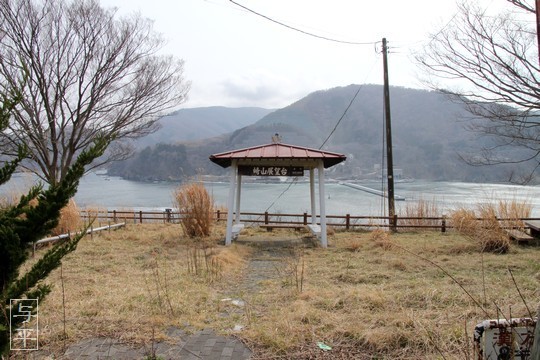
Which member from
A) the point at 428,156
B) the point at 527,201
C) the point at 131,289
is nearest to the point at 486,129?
the point at 527,201

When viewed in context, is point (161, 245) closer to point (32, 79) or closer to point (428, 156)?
point (32, 79)

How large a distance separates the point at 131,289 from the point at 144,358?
2076 millimetres

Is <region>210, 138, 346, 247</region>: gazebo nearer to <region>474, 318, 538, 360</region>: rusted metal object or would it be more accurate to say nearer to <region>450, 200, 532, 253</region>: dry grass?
<region>450, 200, 532, 253</region>: dry grass

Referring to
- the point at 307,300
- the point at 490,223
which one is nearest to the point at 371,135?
the point at 490,223

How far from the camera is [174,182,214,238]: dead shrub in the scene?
361 inches

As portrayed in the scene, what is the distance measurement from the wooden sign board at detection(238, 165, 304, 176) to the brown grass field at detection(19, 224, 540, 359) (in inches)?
78.9

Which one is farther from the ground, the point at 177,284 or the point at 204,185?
the point at 204,185

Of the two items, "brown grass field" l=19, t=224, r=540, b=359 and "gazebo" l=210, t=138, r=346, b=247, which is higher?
"gazebo" l=210, t=138, r=346, b=247

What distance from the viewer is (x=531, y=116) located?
7965mm

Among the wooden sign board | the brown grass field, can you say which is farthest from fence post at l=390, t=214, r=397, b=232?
the wooden sign board

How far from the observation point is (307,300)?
4.02 meters

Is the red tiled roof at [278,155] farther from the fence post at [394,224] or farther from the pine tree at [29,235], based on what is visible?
the pine tree at [29,235]

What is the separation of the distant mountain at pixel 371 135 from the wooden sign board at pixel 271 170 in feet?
76.2

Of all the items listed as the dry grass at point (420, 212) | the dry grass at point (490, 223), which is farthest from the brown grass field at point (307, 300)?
the dry grass at point (420, 212)
